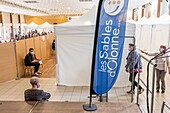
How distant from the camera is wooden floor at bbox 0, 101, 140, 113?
2.79m

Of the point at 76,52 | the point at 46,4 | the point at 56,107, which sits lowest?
the point at 56,107

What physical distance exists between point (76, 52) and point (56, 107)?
3.25m

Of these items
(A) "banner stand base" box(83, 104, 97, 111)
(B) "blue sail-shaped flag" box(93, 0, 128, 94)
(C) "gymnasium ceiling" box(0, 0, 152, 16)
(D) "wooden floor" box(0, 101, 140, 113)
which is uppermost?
(C) "gymnasium ceiling" box(0, 0, 152, 16)

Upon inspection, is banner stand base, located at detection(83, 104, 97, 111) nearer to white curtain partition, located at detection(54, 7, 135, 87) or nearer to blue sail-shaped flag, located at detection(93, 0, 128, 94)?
blue sail-shaped flag, located at detection(93, 0, 128, 94)

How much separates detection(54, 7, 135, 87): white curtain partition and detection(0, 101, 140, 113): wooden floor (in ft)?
9.90

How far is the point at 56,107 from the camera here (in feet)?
9.66

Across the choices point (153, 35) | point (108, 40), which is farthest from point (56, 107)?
point (153, 35)

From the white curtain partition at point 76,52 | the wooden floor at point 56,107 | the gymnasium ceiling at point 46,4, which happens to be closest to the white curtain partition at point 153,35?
the gymnasium ceiling at point 46,4

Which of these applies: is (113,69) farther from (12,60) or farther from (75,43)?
(12,60)

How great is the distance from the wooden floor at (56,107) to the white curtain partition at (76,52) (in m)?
3.02

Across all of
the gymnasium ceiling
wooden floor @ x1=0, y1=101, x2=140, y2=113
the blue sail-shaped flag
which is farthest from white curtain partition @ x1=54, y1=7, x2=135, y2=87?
the gymnasium ceiling

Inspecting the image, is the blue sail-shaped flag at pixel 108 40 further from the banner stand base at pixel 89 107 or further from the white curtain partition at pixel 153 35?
the white curtain partition at pixel 153 35

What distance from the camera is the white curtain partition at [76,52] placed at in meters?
5.82

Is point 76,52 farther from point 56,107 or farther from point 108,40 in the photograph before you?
point 108,40
